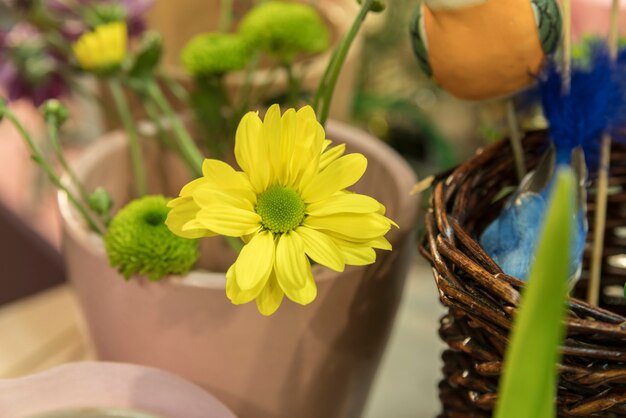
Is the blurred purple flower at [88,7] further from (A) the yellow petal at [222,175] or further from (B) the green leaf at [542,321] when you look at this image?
(B) the green leaf at [542,321]

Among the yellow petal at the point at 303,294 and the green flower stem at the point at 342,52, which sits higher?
the green flower stem at the point at 342,52

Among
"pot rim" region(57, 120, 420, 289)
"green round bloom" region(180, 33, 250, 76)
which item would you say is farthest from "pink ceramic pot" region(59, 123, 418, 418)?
"green round bloom" region(180, 33, 250, 76)

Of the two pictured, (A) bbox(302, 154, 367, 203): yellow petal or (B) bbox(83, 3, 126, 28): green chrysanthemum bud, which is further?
(B) bbox(83, 3, 126, 28): green chrysanthemum bud

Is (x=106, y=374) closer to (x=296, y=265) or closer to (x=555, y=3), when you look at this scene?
(x=296, y=265)

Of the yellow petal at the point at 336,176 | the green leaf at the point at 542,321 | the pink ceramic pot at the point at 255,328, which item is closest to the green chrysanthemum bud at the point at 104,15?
the pink ceramic pot at the point at 255,328

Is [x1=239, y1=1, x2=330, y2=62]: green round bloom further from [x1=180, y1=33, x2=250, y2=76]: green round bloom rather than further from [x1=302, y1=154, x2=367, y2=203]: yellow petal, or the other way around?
[x1=302, y1=154, x2=367, y2=203]: yellow petal

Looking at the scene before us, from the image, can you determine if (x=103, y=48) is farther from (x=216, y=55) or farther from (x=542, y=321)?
(x=542, y=321)

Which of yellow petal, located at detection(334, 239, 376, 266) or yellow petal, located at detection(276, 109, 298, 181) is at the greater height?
yellow petal, located at detection(276, 109, 298, 181)

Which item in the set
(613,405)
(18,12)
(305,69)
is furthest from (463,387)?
(18,12)
